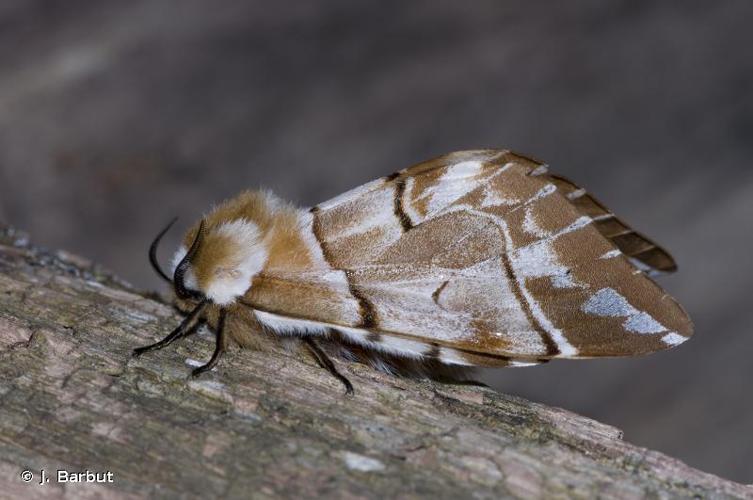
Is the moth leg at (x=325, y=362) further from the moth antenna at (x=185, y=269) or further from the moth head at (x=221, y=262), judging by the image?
the moth antenna at (x=185, y=269)

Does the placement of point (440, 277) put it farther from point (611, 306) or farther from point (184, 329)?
point (184, 329)

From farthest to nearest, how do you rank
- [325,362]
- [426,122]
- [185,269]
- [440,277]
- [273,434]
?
[426,122] → [185,269] → [440,277] → [325,362] → [273,434]

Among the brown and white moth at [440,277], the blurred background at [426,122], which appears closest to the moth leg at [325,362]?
the brown and white moth at [440,277]

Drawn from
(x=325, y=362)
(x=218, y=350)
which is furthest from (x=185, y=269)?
(x=325, y=362)

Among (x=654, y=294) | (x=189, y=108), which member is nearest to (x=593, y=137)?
(x=654, y=294)

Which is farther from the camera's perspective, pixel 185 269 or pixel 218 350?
pixel 185 269

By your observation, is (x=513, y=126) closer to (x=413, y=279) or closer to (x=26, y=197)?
(x=413, y=279)

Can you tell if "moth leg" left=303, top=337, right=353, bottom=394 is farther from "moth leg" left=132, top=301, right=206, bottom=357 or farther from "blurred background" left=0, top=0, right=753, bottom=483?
"blurred background" left=0, top=0, right=753, bottom=483
